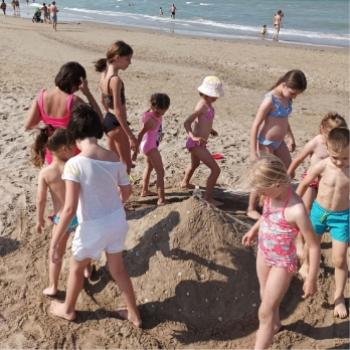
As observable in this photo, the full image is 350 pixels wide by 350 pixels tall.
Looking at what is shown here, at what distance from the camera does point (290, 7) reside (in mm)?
41906

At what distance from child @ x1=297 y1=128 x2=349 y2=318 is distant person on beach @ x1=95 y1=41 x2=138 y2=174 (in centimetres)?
203

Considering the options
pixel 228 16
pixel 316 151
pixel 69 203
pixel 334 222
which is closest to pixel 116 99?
pixel 69 203

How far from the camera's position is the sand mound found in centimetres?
419

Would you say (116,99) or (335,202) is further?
(116,99)

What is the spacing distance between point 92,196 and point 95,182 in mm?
109

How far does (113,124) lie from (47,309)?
6.39ft

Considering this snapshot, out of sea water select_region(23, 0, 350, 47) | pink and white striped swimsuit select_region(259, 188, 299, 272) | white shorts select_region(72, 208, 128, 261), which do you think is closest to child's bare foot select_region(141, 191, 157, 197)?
white shorts select_region(72, 208, 128, 261)

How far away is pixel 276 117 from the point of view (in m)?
5.09

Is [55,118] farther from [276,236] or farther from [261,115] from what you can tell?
[276,236]

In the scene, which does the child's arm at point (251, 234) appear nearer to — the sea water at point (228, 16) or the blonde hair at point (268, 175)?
the blonde hair at point (268, 175)

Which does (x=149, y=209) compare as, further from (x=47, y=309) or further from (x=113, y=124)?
(x=47, y=309)

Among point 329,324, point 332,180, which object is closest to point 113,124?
point 332,180

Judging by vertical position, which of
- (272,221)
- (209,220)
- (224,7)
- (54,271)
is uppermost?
(224,7)

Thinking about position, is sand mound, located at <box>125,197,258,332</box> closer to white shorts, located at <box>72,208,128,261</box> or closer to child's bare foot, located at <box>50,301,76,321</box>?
child's bare foot, located at <box>50,301,76,321</box>
